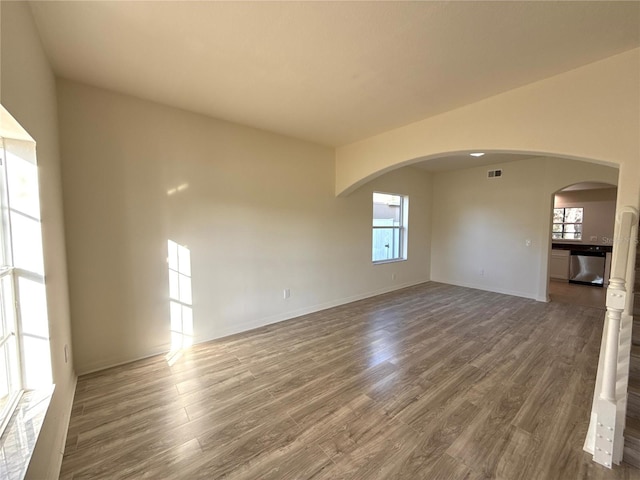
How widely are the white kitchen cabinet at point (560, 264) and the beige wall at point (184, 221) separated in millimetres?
6060

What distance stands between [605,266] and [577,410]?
6.15m

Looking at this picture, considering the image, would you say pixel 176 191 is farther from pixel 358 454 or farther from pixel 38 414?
pixel 358 454

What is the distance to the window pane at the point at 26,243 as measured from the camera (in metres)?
1.48

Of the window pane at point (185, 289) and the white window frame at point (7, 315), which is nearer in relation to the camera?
the white window frame at point (7, 315)

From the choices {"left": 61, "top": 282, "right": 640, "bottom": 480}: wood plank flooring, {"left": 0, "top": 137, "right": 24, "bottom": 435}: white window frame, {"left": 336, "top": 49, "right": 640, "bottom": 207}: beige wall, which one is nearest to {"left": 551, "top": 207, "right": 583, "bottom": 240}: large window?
{"left": 61, "top": 282, "right": 640, "bottom": 480}: wood plank flooring

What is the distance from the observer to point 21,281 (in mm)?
1505

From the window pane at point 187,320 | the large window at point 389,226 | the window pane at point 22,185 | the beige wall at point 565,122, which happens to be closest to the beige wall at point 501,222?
the large window at point 389,226

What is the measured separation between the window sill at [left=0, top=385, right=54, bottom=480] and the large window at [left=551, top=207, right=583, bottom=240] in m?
9.35

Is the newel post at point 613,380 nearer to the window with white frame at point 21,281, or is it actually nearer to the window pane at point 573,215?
the window with white frame at point 21,281

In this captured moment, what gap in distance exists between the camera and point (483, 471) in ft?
4.94

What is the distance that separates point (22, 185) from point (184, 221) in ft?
4.73

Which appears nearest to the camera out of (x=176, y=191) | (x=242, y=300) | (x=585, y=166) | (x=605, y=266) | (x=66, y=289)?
(x=66, y=289)

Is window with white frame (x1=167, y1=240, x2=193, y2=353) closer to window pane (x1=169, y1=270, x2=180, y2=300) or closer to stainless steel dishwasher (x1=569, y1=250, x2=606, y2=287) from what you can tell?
window pane (x1=169, y1=270, x2=180, y2=300)

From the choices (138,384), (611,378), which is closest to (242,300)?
(138,384)
